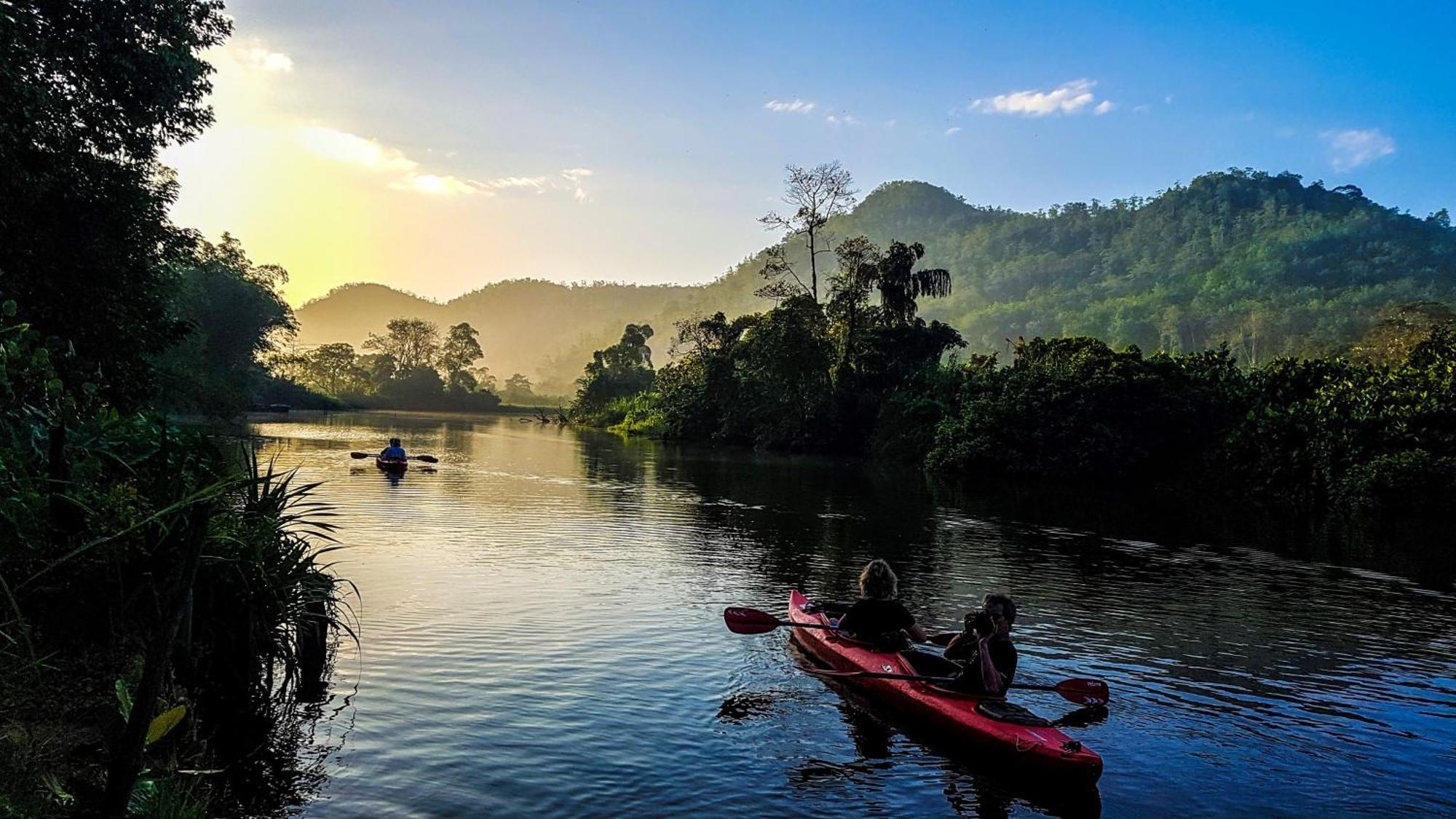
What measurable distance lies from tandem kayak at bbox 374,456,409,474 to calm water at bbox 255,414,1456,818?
896cm

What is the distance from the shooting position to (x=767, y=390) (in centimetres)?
6034

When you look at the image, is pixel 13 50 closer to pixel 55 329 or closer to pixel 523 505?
pixel 55 329

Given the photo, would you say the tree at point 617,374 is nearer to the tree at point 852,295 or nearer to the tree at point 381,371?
the tree at point 381,371

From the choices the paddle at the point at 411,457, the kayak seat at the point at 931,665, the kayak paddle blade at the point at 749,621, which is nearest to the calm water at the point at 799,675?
the kayak paddle blade at the point at 749,621

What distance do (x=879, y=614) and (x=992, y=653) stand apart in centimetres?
200

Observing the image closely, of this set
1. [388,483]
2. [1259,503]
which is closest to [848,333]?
[1259,503]

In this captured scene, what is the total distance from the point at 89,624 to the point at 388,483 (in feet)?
76.7

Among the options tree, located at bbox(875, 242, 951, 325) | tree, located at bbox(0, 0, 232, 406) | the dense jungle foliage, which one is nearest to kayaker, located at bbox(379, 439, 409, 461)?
tree, located at bbox(0, 0, 232, 406)

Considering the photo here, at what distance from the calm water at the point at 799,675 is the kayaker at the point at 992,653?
877 millimetres

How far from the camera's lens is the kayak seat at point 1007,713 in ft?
27.4

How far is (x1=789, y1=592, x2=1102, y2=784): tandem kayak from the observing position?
779 centimetres

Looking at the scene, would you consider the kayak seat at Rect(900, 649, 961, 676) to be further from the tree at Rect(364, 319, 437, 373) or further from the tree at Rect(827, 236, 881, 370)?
the tree at Rect(364, 319, 437, 373)

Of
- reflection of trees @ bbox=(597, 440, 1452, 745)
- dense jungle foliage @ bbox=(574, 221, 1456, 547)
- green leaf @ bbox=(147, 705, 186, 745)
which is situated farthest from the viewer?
dense jungle foliage @ bbox=(574, 221, 1456, 547)

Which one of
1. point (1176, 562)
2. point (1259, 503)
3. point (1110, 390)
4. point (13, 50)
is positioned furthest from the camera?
point (1110, 390)
